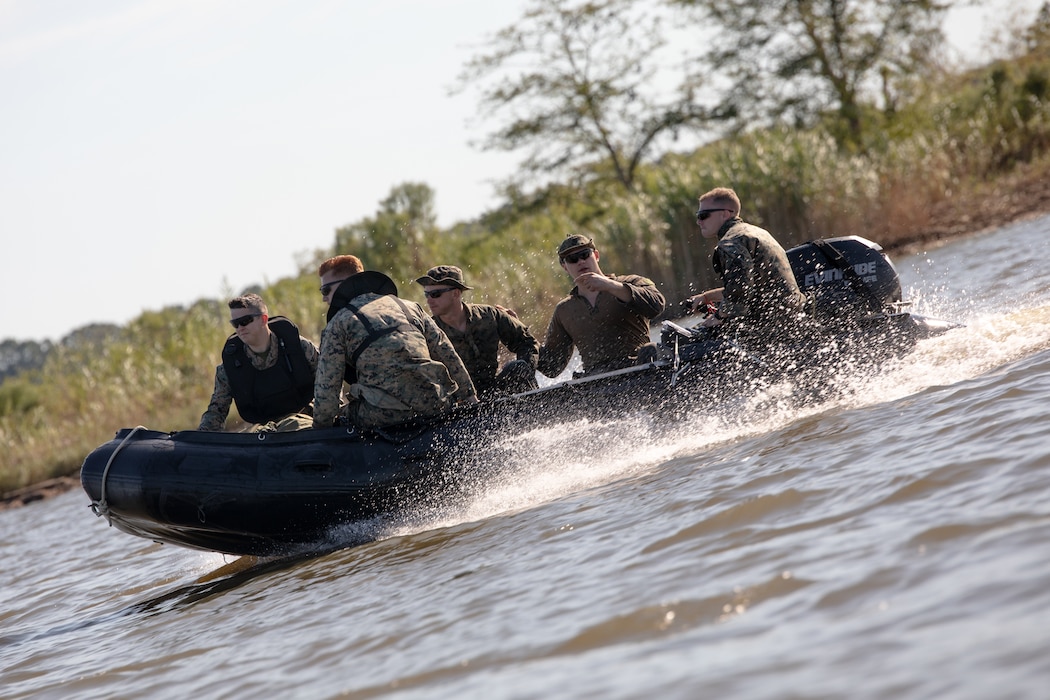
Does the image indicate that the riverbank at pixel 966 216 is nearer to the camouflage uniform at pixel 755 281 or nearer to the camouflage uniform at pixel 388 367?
the camouflage uniform at pixel 755 281

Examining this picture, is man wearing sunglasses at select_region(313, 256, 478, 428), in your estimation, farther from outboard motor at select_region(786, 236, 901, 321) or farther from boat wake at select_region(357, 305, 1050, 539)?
outboard motor at select_region(786, 236, 901, 321)

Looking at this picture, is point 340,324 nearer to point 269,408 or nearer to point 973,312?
point 269,408

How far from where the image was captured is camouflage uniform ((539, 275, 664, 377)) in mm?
6699

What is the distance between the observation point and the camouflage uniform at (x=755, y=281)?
6.27 m

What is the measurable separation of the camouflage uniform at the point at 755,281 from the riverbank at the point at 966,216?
1012cm

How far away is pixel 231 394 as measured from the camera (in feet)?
22.8

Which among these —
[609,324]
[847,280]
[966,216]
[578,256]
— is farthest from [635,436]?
[966,216]

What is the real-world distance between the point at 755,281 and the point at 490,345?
168cm

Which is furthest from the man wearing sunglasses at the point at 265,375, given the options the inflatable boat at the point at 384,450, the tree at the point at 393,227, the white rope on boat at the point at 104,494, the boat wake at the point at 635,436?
the tree at the point at 393,227

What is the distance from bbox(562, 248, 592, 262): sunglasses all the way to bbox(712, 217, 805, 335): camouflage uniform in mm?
716

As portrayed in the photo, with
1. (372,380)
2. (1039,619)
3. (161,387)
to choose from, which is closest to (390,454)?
(372,380)

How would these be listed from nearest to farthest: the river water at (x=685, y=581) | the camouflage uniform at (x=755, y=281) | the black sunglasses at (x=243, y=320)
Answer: the river water at (x=685, y=581) < the camouflage uniform at (x=755, y=281) < the black sunglasses at (x=243, y=320)

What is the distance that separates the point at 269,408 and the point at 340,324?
110 cm

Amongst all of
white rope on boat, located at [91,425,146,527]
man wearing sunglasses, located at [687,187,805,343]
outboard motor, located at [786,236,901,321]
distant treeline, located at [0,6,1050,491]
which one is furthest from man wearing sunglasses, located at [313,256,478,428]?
distant treeline, located at [0,6,1050,491]
